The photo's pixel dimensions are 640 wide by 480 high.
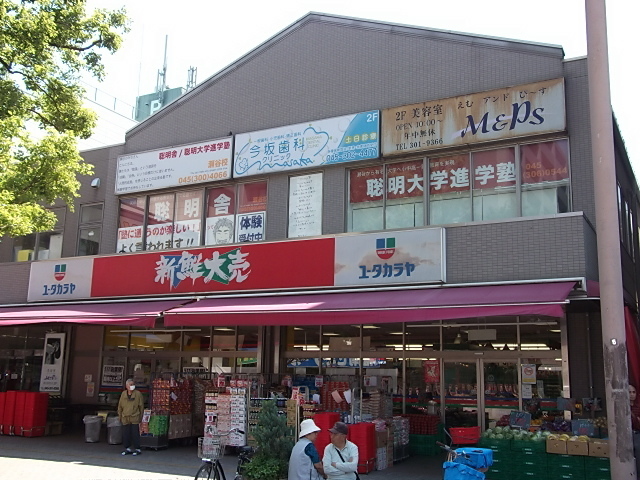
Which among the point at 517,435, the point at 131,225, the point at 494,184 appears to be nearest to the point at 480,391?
the point at 517,435

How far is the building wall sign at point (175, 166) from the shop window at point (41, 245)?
3629 millimetres

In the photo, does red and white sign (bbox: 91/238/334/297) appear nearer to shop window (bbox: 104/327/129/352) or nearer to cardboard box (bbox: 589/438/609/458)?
shop window (bbox: 104/327/129/352)

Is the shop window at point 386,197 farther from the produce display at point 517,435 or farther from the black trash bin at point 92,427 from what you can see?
the black trash bin at point 92,427

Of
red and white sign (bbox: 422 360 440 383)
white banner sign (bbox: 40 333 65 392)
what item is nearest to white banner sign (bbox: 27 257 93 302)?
white banner sign (bbox: 40 333 65 392)

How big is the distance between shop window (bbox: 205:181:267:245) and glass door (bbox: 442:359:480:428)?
5.80 metres

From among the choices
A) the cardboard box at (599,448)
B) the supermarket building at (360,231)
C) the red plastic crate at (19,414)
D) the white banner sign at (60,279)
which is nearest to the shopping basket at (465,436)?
the supermarket building at (360,231)

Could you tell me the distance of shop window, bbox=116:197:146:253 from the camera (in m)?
18.8

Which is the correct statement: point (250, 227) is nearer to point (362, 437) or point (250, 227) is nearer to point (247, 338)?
point (247, 338)

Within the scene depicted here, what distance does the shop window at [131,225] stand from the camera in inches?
742

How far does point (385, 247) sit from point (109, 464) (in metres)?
7.18

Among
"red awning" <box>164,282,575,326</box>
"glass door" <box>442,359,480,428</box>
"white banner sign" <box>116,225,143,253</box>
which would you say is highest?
"white banner sign" <box>116,225,143,253</box>

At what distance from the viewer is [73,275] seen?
18641 millimetres

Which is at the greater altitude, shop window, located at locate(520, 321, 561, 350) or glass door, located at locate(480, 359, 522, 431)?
shop window, located at locate(520, 321, 561, 350)

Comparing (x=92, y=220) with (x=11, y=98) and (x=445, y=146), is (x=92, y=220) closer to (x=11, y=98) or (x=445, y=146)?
(x=11, y=98)
